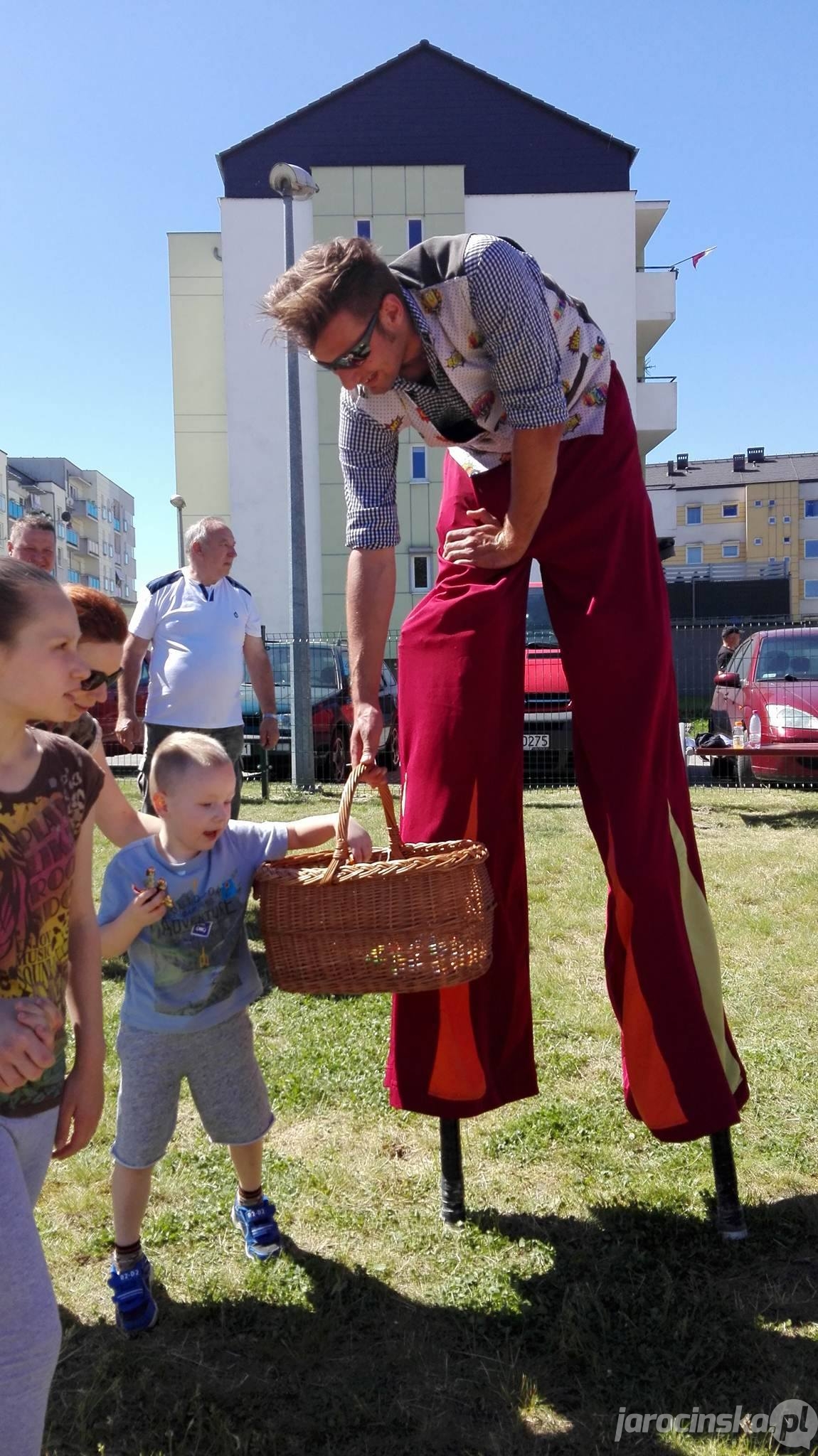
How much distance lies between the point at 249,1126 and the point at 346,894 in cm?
67

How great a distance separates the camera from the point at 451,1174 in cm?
266

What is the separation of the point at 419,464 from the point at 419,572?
8.84 feet

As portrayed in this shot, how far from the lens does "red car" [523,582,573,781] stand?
966 cm

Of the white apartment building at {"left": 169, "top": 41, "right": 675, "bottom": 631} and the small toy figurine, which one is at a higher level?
the white apartment building at {"left": 169, "top": 41, "right": 675, "bottom": 631}

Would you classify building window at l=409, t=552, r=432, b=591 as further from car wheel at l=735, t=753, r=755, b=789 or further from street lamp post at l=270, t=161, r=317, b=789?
car wheel at l=735, t=753, r=755, b=789

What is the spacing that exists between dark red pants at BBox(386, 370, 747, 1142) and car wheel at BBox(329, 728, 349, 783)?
9589 mm

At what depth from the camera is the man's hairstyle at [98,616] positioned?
10.1 ft

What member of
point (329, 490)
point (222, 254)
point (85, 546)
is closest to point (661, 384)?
point (329, 490)

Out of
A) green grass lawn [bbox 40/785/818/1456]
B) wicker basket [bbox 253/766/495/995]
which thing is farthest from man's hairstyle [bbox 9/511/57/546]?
wicker basket [bbox 253/766/495/995]

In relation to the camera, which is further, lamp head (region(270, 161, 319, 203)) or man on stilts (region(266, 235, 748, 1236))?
lamp head (region(270, 161, 319, 203))

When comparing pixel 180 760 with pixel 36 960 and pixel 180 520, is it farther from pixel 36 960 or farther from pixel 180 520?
pixel 180 520

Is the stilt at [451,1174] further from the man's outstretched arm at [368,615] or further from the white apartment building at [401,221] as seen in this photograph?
the white apartment building at [401,221]

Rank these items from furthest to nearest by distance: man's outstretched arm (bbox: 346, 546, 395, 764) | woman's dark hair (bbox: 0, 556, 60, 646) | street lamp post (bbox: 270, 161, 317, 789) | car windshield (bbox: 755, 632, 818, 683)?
street lamp post (bbox: 270, 161, 317, 789), car windshield (bbox: 755, 632, 818, 683), man's outstretched arm (bbox: 346, 546, 395, 764), woman's dark hair (bbox: 0, 556, 60, 646)

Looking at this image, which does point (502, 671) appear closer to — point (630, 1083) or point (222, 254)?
point (630, 1083)
